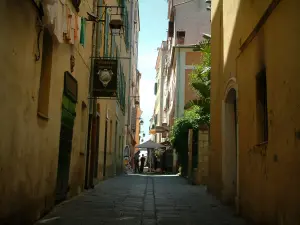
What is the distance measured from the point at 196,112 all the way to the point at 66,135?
1240 cm

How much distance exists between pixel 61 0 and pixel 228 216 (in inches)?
196

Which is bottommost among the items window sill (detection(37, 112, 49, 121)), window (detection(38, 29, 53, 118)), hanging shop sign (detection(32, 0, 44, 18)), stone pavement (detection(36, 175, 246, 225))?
stone pavement (detection(36, 175, 246, 225))

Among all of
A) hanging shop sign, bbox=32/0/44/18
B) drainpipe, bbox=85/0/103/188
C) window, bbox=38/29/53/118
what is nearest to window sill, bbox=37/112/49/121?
window, bbox=38/29/53/118

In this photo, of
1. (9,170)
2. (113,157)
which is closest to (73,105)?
(9,170)

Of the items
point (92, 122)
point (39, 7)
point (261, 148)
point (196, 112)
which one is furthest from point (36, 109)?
→ point (196, 112)

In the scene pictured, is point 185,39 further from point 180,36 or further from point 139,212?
point 139,212

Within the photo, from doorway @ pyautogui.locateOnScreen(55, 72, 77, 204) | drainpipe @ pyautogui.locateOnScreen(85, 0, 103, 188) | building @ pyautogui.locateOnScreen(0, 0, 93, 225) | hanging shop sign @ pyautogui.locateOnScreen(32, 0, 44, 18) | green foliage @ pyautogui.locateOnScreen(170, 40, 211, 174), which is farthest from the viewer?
green foliage @ pyautogui.locateOnScreen(170, 40, 211, 174)

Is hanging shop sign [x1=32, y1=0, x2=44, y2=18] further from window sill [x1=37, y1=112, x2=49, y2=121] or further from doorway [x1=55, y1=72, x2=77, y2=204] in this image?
doorway [x1=55, y1=72, x2=77, y2=204]

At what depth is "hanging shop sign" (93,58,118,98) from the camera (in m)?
11.8

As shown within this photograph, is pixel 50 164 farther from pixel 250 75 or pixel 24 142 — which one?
pixel 250 75

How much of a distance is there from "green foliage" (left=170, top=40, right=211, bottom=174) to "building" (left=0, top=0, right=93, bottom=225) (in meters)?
9.36

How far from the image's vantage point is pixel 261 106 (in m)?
6.91

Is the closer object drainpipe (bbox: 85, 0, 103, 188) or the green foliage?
drainpipe (bbox: 85, 0, 103, 188)

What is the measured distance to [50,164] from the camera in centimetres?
762
